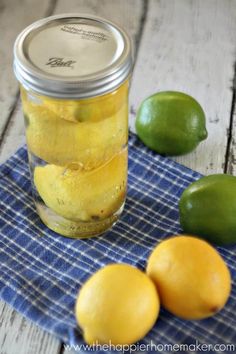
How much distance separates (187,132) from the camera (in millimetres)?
916

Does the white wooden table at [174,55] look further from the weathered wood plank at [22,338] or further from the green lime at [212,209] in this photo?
the weathered wood plank at [22,338]

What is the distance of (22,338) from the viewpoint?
2.36ft

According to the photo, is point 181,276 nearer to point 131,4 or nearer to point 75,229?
point 75,229

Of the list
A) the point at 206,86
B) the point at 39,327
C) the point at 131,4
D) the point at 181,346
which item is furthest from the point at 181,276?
the point at 131,4

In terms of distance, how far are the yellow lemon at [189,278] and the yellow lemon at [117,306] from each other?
0.07 ft

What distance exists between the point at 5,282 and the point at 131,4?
749mm

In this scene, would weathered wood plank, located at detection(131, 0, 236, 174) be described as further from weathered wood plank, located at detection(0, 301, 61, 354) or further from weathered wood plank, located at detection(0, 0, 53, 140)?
weathered wood plank, located at detection(0, 301, 61, 354)

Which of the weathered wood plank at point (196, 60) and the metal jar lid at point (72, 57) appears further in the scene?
the weathered wood plank at point (196, 60)

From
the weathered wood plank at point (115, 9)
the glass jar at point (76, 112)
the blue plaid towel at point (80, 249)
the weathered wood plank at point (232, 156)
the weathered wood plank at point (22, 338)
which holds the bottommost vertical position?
the weathered wood plank at point (22, 338)

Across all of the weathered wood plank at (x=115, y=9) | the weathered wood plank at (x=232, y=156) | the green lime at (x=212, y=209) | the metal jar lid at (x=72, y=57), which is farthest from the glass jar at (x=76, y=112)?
the weathered wood plank at (x=115, y=9)

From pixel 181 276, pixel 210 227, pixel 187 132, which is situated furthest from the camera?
pixel 187 132

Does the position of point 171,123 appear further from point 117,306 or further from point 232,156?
point 117,306

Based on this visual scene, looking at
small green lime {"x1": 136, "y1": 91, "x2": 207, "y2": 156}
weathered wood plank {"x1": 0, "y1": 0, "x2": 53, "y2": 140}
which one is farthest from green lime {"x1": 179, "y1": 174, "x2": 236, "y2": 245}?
weathered wood plank {"x1": 0, "y1": 0, "x2": 53, "y2": 140}

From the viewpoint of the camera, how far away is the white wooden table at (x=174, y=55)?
1.00m
